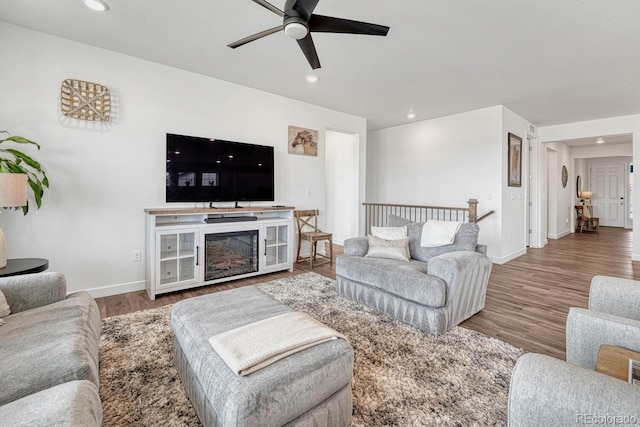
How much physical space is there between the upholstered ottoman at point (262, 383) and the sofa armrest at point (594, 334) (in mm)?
1049

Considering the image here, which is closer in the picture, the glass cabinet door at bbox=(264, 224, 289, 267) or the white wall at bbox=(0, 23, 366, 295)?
the white wall at bbox=(0, 23, 366, 295)

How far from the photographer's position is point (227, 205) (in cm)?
385

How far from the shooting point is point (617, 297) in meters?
1.54

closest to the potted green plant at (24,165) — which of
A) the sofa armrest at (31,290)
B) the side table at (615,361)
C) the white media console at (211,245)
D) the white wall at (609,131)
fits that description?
the white media console at (211,245)

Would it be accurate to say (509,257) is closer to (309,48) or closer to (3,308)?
(309,48)

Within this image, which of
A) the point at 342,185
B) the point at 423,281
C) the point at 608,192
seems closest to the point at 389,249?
the point at 423,281

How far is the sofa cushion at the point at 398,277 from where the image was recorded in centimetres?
221

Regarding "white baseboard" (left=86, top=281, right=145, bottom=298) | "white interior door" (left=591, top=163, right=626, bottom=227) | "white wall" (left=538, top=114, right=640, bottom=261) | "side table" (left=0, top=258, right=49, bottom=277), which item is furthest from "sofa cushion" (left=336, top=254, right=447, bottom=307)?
"white interior door" (left=591, top=163, right=626, bottom=227)

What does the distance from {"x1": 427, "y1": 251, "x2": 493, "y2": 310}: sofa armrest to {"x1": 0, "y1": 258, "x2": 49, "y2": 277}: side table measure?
3035 millimetres

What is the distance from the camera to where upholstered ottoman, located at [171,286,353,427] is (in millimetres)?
1038

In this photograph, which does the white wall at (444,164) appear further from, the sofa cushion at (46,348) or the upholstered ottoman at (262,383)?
the sofa cushion at (46,348)

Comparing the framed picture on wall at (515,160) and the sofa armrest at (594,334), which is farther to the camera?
the framed picture on wall at (515,160)

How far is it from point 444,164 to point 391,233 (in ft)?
9.77
